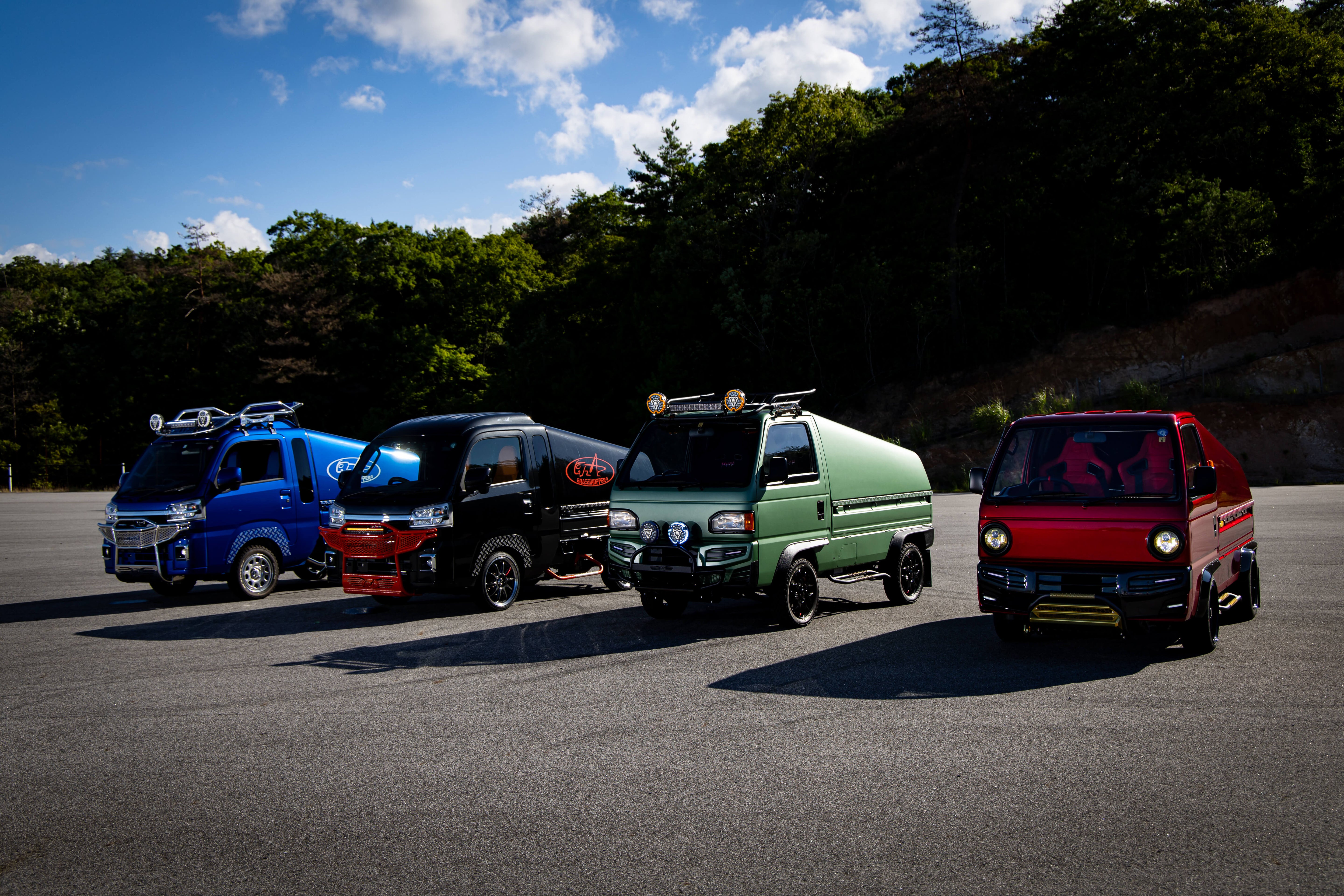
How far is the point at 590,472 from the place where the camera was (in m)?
13.6

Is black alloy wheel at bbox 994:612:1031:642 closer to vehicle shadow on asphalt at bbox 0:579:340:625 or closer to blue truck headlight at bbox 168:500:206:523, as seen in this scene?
vehicle shadow on asphalt at bbox 0:579:340:625

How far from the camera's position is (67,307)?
208 ft

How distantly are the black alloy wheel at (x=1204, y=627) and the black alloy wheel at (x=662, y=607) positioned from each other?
501 cm

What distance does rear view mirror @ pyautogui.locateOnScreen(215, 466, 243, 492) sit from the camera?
13.1 metres

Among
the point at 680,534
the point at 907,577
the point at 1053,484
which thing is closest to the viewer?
the point at 1053,484

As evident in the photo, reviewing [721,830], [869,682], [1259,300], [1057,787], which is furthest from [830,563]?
[1259,300]

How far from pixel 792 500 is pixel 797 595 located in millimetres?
1044

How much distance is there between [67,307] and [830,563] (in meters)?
68.3

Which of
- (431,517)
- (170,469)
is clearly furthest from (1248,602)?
(170,469)

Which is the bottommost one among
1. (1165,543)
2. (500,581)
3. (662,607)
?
(662,607)

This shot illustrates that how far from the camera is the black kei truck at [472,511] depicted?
1134cm

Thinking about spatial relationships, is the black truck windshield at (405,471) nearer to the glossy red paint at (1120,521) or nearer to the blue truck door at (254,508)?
the blue truck door at (254,508)

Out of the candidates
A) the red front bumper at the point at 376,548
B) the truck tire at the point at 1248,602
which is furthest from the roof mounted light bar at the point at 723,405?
the truck tire at the point at 1248,602

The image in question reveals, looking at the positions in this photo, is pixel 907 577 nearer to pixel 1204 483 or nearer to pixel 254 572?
pixel 1204 483
